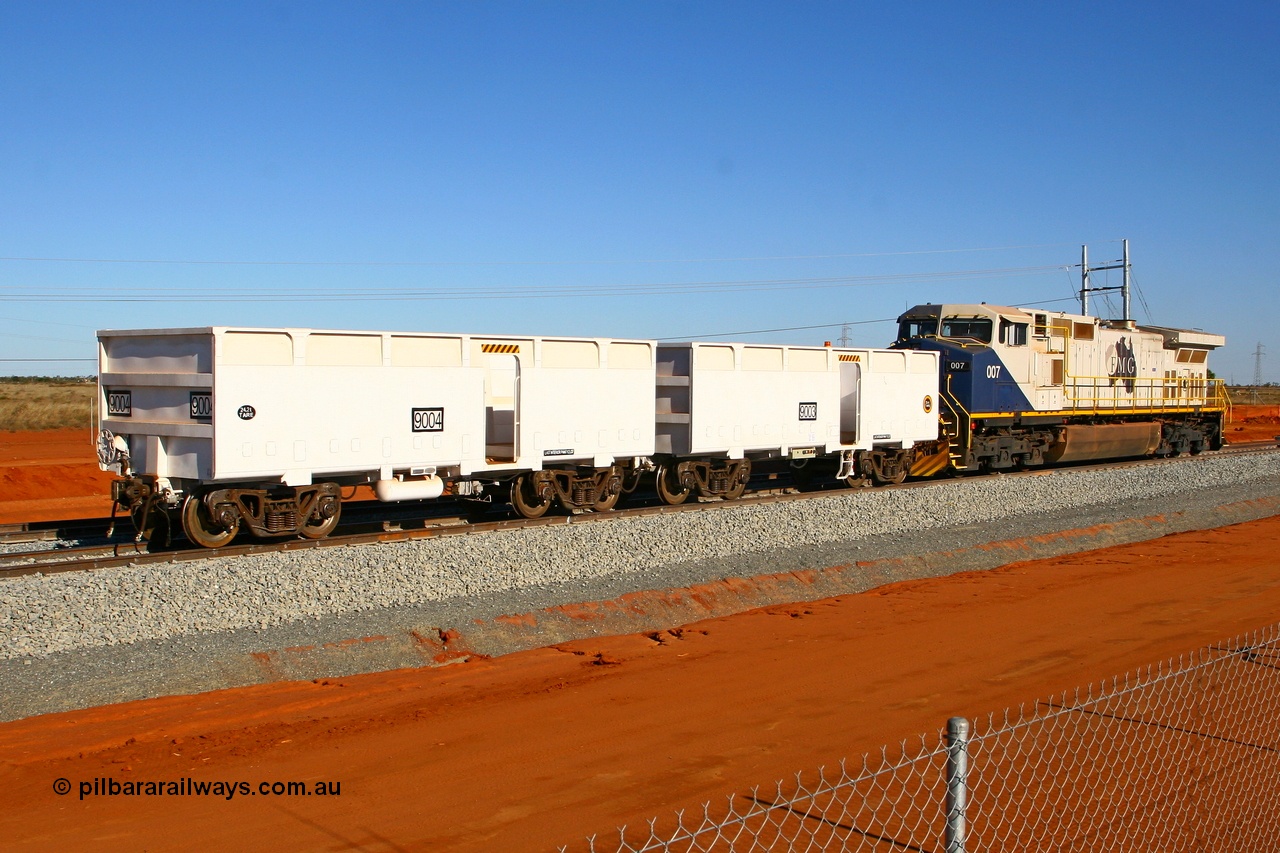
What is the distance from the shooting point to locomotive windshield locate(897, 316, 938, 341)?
25438 millimetres

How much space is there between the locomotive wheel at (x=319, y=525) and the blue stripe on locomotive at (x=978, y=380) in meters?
15.1

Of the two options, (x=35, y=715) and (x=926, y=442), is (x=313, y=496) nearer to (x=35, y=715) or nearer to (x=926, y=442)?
(x=35, y=715)

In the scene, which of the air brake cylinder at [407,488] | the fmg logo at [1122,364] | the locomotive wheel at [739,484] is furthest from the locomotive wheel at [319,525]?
the fmg logo at [1122,364]

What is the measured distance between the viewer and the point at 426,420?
47.9 ft

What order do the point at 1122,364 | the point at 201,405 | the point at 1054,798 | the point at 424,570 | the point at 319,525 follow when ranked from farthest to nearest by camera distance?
the point at 1122,364
the point at 319,525
the point at 201,405
the point at 424,570
the point at 1054,798

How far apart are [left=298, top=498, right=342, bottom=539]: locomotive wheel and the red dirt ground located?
4.42 meters

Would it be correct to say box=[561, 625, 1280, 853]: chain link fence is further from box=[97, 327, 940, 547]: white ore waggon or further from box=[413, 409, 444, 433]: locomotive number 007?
box=[413, 409, 444, 433]: locomotive number 007

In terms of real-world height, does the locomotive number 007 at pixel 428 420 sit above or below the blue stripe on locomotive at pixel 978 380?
below

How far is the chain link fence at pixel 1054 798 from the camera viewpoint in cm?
538

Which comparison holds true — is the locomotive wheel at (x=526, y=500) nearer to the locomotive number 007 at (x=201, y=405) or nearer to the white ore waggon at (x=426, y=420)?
the white ore waggon at (x=426, y=420)

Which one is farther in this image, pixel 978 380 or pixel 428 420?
pixel 978 380

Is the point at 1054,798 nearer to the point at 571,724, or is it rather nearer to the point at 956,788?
the point at 956,788

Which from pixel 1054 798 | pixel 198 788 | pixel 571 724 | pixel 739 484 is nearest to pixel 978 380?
→ pixel 739 484

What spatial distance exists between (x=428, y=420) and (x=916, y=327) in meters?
15.5
